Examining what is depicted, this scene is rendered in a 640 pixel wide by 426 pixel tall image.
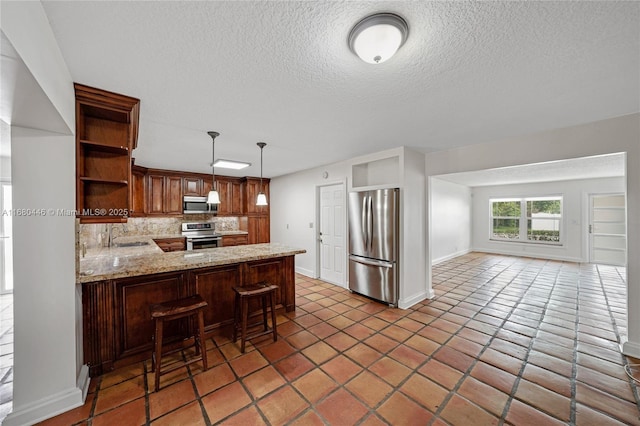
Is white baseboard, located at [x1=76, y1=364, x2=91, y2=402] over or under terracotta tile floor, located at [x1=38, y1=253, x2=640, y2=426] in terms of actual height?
over

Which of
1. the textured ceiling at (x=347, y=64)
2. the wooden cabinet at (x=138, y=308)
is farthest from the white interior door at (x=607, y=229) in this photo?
the wooden cabinet at (x=138, y=308)

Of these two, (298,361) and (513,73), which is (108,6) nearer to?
(513,73)

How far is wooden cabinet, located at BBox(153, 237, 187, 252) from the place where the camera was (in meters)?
5.03

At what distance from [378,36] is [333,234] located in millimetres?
3799

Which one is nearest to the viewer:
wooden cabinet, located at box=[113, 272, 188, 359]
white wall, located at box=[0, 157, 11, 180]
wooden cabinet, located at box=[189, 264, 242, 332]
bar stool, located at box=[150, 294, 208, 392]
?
bar stool, located at box=[150, 294, 208, 392]

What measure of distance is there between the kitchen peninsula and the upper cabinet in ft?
1.73

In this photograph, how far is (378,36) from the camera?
4.00 ft

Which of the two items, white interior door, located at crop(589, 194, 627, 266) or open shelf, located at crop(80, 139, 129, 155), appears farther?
white interior door, located at crop(589, 194, 627, 266)

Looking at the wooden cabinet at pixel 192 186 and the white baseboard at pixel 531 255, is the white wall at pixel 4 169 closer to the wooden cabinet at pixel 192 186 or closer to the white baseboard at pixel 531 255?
the wooden cabinet at pixel 192 186

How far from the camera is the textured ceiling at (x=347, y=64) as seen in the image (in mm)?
1156

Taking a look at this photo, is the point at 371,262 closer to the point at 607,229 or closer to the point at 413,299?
the point at 413,299

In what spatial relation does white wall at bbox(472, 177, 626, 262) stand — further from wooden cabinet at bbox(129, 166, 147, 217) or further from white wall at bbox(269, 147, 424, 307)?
wooden cabinet at bbox(129, 166, 147, 217)

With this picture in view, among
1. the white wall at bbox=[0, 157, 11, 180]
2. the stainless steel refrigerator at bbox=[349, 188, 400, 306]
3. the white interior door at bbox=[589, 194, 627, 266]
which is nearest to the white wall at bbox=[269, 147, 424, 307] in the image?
the stainless steel refrigerator at bbox=[349, 188, 400, 306]

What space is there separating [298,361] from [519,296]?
3826 millimetres
